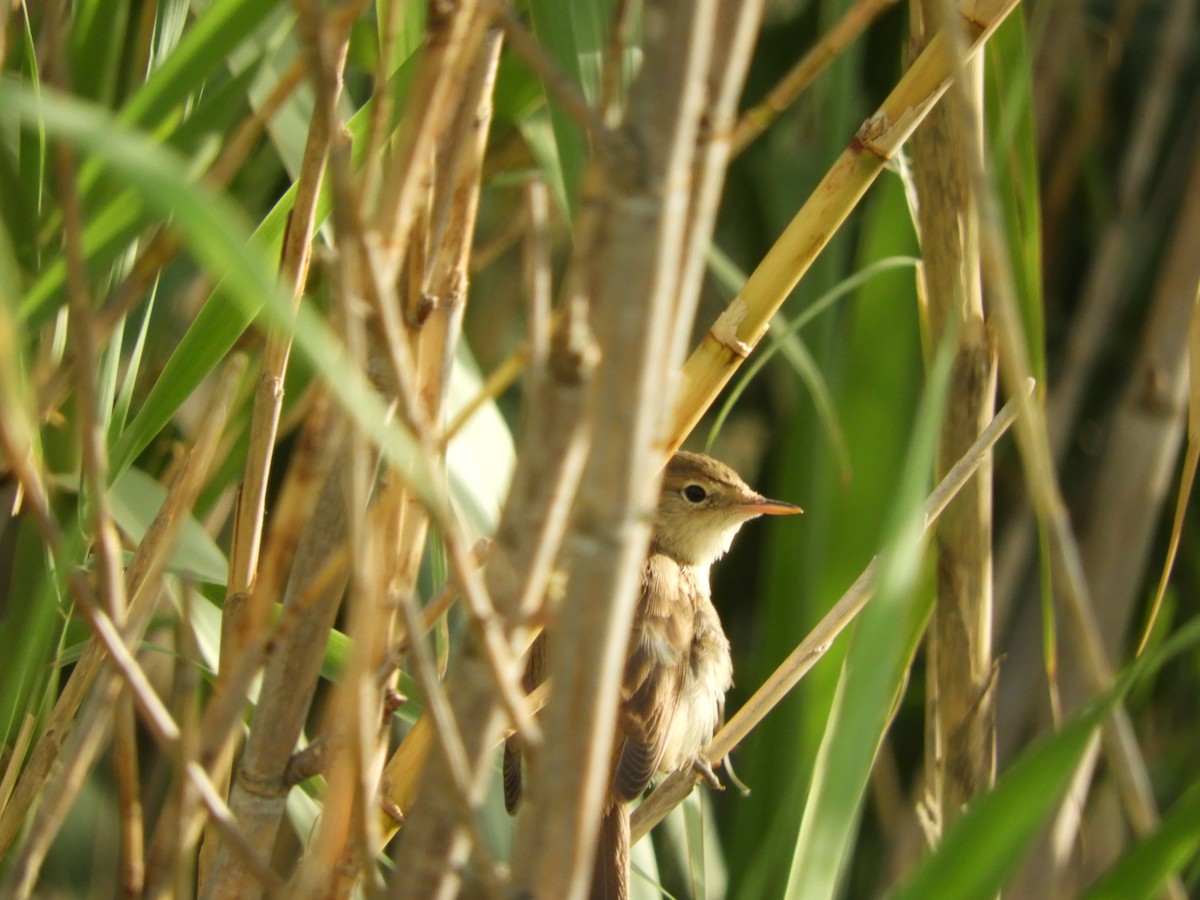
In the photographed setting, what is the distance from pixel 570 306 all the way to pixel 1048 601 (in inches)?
32.6

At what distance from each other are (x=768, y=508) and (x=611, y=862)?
0.60 meters

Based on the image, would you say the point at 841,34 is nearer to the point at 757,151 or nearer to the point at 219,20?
the point at 219,20

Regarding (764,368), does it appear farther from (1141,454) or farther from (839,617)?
(839,617)

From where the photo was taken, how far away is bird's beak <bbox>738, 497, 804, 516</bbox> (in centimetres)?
184

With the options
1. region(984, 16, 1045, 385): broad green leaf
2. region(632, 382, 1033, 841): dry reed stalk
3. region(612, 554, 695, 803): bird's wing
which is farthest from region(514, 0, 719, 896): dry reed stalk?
region(612, 554, 695, 803): bird's wing

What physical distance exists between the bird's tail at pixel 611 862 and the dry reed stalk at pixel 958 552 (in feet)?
1.20

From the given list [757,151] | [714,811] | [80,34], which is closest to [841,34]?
[80,34]

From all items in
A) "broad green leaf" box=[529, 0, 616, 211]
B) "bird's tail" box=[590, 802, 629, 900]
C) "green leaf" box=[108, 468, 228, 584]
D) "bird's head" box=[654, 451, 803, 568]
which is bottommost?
"bird's tail" box=[590, 802, 629, 900]

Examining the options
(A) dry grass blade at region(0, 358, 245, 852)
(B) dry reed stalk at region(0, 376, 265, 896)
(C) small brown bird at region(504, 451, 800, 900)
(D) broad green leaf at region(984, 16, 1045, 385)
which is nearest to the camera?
(B) dry reed stalk at region(0, 376, 265, 896)

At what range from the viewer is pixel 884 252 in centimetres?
163

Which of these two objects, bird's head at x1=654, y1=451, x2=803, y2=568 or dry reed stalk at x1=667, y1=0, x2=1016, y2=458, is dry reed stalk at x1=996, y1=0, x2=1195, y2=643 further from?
dry reed stalk at x1=667, y1=0, x2=1016, y2=458

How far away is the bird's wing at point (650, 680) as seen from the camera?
73.0 inches

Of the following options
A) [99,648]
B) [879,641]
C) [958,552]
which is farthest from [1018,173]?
[99,648]

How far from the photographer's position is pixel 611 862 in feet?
5.32
